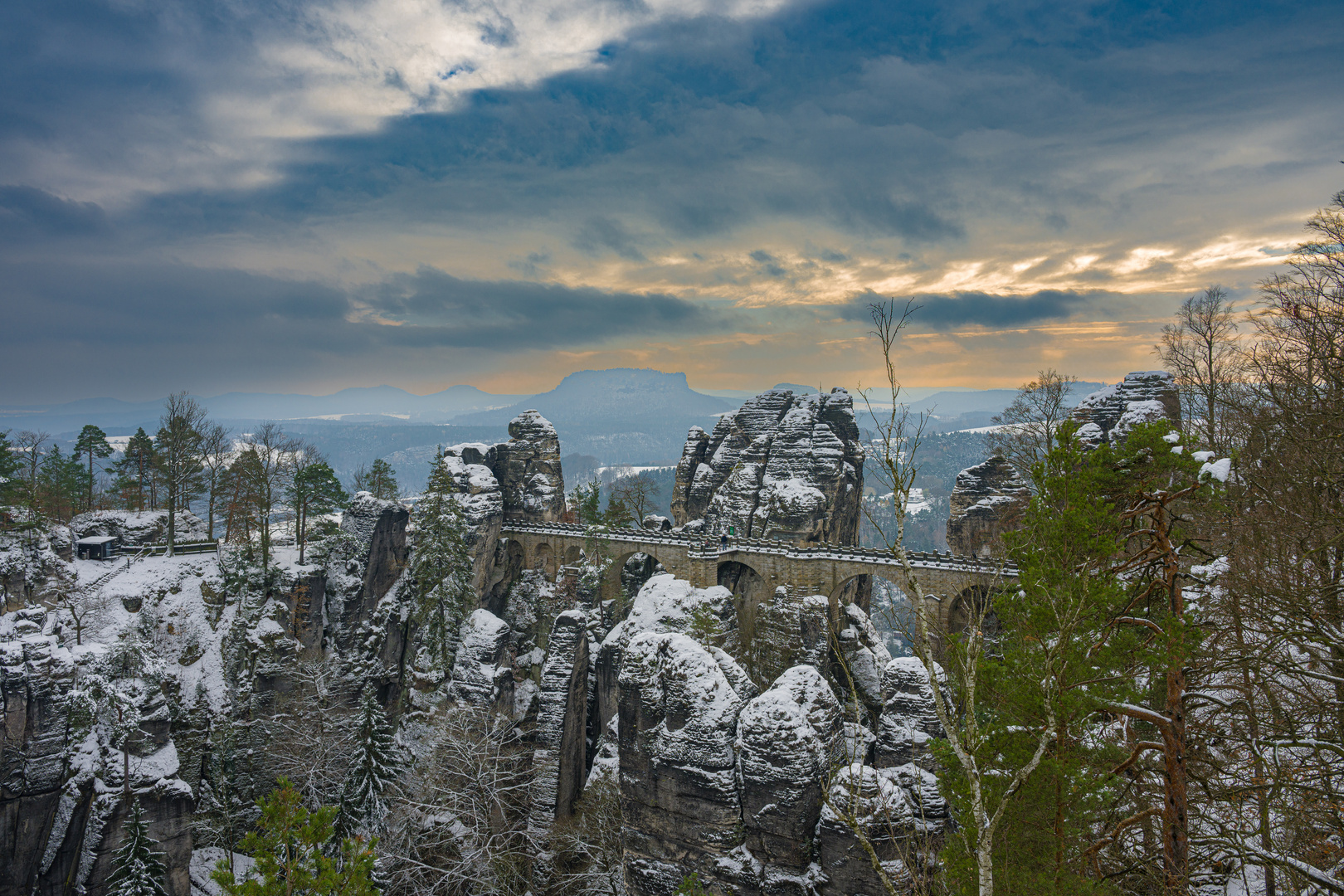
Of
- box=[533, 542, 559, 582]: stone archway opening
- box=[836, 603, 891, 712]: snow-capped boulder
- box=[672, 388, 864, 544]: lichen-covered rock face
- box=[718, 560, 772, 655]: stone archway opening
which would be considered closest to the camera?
box=[836, 603, 891, 712]: snow-capped boulder

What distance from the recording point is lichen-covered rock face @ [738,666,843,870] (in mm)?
17094

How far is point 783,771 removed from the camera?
17.4 metres

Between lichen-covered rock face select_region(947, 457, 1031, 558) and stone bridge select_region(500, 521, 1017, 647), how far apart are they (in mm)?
2878

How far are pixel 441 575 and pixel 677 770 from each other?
21.4 m

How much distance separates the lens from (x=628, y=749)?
19.8 m

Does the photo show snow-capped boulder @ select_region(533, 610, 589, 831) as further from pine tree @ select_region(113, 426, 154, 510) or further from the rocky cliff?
pine tree @ select_region(113, 426, 154, 510)

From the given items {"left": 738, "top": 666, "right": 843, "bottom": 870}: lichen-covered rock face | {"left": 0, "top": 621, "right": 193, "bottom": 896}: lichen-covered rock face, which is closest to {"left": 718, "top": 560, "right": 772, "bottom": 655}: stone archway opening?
{"left": 738, "top": 666, "right": 843, "bottom": 870}: lichen-covered rock face

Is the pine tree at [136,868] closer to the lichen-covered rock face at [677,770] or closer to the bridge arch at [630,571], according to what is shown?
the lichen-covered rock face at [677,770]

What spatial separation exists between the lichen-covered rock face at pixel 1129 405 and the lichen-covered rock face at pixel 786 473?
13.5m

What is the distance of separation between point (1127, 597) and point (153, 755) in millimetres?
34983

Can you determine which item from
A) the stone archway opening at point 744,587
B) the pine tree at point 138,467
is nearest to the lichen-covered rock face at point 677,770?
the stone archway opening at point 744,587

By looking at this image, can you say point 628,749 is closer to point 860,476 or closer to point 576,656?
point 576,656

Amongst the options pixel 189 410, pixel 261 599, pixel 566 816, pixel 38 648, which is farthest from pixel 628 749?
pixel 189 410

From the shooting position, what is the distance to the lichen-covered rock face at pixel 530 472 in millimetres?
50000
